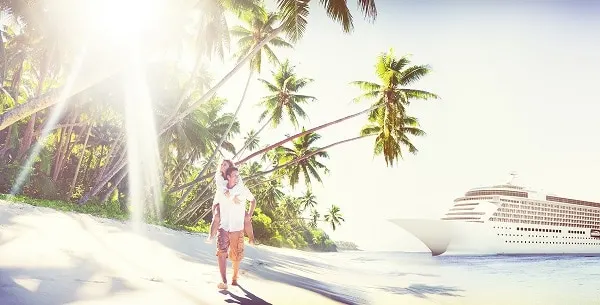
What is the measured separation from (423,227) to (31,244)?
1547 inches

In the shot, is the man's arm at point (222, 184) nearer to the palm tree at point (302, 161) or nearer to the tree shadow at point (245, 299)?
the tree shadow at point (245, 299)

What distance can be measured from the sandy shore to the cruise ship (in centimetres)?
3641

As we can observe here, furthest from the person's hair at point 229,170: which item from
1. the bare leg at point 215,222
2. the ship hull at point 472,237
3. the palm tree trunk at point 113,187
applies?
the ship hull at point 472,237

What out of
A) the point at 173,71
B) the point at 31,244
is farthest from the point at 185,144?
the point at 31,244

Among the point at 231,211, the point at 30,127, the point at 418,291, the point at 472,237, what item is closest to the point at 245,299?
the point at 231,211

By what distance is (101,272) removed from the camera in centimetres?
458

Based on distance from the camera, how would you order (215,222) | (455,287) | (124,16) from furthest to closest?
(455,287), (124,16), (215,222)

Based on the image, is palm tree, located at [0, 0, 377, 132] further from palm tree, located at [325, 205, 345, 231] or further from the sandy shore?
palm tree, located at [325, 205, 345, 231]

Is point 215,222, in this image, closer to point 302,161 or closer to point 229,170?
point 229,170

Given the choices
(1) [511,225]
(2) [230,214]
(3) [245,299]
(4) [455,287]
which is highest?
(1) [511,225]

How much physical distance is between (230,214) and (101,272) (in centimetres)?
149

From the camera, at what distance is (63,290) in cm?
354

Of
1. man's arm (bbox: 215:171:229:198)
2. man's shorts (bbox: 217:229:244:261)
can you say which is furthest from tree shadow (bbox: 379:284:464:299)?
man's arm (bbox: 215:171:229:198)

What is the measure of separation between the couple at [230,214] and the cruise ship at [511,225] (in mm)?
37941
